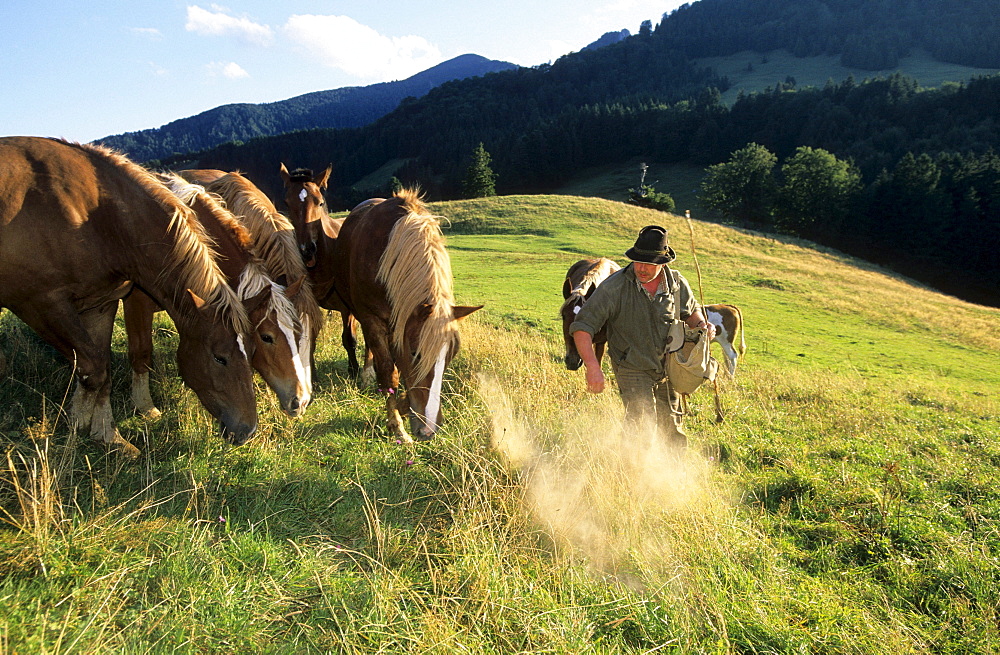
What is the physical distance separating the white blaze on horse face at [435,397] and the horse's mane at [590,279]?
2497 mm

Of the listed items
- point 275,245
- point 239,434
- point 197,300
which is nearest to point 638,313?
point 239,434

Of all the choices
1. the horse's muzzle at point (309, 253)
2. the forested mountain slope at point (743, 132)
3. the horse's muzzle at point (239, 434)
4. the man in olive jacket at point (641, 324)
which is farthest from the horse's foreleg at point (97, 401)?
the forested mountain slope at point (743, 132)

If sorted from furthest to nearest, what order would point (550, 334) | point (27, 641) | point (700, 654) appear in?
point (550, 334) < point (700, 654) < point (27, 641)

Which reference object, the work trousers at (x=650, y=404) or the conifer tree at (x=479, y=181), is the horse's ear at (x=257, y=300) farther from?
the conifer tree at (x=479, y=181)

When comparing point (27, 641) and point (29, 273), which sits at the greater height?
point (29, 273)

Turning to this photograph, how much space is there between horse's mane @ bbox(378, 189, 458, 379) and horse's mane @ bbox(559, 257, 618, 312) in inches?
81.9

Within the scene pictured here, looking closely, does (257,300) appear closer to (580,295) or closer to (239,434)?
(239,434)

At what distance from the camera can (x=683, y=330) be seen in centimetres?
481

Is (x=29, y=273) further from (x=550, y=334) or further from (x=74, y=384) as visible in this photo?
(x=550, y=334)

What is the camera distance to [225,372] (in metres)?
4.26

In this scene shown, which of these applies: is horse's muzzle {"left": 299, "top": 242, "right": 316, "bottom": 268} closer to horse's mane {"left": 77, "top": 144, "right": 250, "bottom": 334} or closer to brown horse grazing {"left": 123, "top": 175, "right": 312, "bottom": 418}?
brown horse grazing {"left": 123, "top": 175, "right": 312, "bottom": 418}

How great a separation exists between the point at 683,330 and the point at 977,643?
2764 mm

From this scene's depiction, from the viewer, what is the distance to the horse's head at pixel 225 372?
424cm

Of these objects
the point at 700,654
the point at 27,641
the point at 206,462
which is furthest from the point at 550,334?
the point at 27,641
